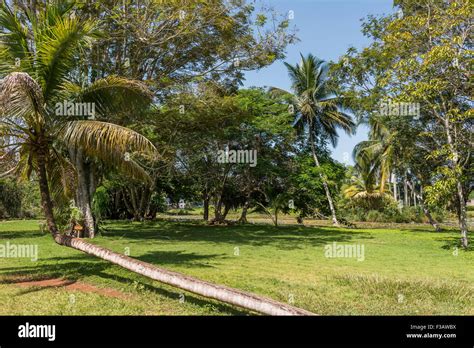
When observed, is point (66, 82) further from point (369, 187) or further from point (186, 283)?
point (369, 187)

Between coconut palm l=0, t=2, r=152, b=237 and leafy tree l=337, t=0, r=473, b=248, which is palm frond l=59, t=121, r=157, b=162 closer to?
coconut palm l=0, t=2, r=152, b=237

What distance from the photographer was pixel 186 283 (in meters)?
6.11

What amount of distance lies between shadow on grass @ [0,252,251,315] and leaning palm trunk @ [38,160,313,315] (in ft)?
2.42

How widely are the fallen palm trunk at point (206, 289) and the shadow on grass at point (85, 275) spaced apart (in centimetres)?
74

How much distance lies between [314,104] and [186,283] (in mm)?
26999

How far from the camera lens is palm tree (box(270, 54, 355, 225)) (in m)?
31.5

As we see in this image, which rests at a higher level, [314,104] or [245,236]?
[314,104]

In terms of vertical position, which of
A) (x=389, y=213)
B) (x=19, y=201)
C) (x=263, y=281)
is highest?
(x=19, y=201)

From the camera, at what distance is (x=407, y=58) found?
16.2 meters

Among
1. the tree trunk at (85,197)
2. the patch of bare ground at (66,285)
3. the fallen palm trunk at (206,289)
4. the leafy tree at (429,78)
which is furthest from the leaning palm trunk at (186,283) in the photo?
Answer: the leafy tree at (429,78)

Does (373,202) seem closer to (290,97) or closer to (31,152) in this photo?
(290,97)

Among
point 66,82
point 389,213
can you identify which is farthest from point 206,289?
point 389,213

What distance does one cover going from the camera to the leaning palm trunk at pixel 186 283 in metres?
4.94

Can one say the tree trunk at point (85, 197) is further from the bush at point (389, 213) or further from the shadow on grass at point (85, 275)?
the bush at point (389, 213)
